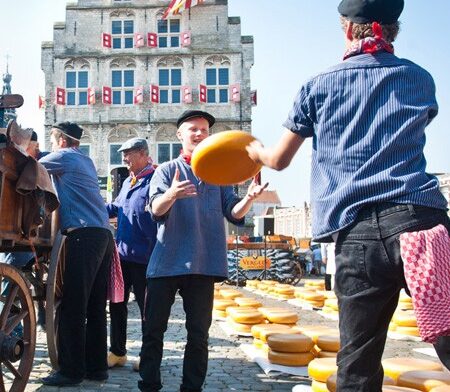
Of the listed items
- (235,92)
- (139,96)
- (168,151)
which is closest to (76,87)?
(139,96)

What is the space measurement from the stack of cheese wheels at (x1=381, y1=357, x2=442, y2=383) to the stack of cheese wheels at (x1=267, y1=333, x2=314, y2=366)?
0.91 metres

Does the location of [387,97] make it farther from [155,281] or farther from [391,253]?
[155,281]

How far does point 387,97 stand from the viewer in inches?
77.7

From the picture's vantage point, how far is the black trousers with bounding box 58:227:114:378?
3961mm

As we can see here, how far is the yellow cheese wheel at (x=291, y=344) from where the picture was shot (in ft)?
14.5

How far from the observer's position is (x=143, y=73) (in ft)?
103

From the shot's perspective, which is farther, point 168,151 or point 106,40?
point 106,40

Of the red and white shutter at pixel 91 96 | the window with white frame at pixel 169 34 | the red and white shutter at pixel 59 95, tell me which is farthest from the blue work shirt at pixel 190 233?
the window with white frame at pixel 169 34

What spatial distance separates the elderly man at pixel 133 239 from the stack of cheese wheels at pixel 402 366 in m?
1.92

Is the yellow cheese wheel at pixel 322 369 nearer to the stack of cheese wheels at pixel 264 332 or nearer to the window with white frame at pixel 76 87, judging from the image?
the stack of cheese wheels at pixel 264 332

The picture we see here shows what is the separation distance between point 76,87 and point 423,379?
29998mm

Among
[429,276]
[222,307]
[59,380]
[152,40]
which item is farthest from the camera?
[152,40]

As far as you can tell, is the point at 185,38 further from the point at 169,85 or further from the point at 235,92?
the point at 235,92

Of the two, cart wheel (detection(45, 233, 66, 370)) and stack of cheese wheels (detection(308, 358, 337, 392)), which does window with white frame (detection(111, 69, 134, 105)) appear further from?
stack of cheese wheels (detection(308, 358, 337, 392))
